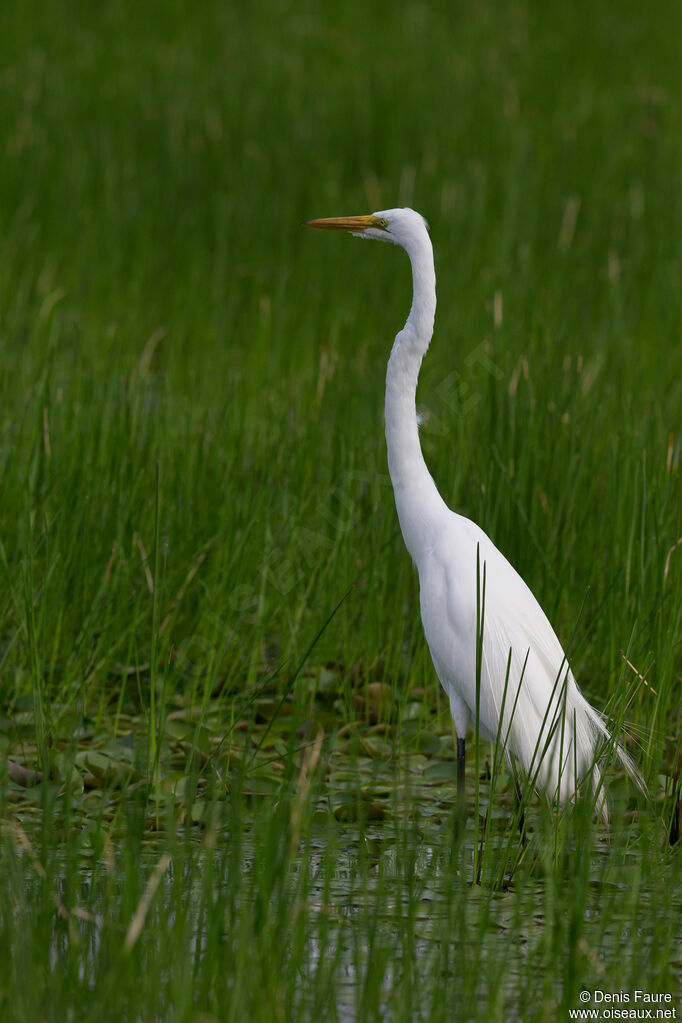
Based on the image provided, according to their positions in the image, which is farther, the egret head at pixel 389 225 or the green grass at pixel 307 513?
the egret head at pixel 389 225

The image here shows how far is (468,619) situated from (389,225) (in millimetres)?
923

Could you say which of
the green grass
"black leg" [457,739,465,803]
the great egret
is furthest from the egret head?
"black leg" [457,739,465,803]

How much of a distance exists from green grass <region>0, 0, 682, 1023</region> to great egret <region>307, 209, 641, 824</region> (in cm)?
16

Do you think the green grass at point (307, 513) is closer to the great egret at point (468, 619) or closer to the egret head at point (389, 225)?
the great egret at point (468, 619)

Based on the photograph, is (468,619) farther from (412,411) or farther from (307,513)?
(307,513)

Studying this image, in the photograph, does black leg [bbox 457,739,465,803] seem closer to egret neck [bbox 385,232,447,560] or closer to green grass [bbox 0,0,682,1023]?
green grass [bbox 0,0,682,1023]

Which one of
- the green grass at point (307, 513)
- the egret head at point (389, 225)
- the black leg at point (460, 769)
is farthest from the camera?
the egret head at point (389, 225)

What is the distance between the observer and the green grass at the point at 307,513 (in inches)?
77.6

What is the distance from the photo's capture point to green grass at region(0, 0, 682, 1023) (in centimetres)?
197

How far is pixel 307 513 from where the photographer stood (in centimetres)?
399

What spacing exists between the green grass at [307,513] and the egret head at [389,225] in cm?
75

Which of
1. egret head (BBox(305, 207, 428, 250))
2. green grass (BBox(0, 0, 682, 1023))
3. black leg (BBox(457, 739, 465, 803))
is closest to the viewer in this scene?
green grass (BBox(0, 0, 682, 1023))

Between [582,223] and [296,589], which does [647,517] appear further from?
[582,223]

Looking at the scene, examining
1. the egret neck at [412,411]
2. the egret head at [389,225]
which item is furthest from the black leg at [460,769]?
the egret head at [389,225]
